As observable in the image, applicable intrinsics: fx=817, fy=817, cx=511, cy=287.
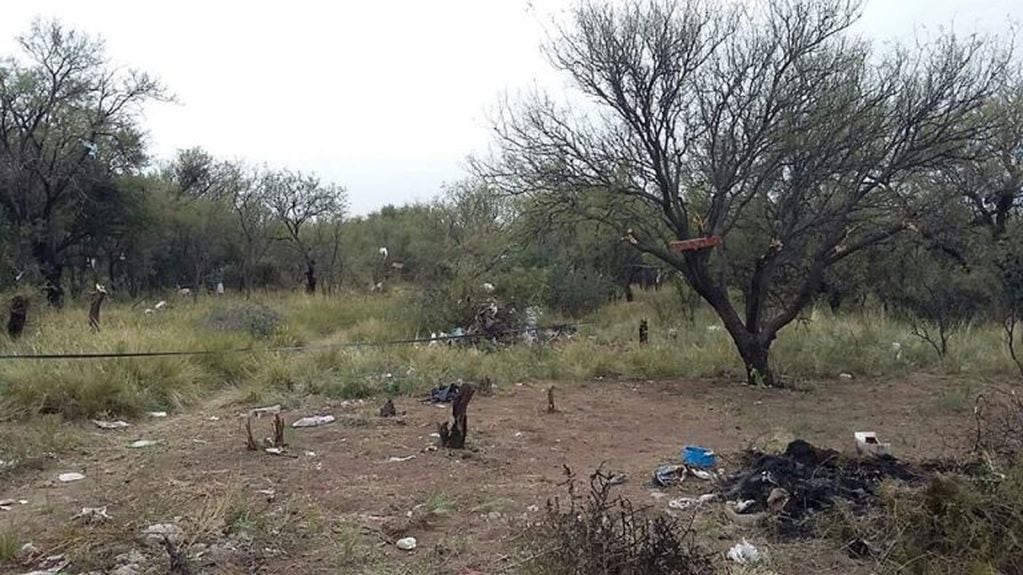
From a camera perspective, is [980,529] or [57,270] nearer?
[980,529]

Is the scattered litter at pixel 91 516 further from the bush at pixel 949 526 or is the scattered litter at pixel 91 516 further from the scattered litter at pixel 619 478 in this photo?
the bush at pixel 949 526

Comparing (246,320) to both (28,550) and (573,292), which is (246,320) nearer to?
(573,292)

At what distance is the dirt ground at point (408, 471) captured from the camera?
12.2 ft

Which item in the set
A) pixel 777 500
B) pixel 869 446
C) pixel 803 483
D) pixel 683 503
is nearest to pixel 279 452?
pixel 683 503

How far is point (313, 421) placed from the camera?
6.86 metres

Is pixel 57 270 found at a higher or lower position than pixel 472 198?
lower

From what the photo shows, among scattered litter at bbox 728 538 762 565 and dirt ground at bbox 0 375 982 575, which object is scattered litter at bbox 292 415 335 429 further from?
scattered litter at bbox 728 538 762 565

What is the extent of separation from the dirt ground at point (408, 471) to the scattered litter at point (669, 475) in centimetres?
8

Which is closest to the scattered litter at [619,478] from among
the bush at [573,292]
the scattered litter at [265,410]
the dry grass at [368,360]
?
the scattered litter at [265,410]

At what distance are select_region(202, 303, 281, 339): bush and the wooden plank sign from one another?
5963 mm

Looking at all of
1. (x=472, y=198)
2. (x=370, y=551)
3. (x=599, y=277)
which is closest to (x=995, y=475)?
(x=370, y=551)

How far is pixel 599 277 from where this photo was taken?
16219 millimetres

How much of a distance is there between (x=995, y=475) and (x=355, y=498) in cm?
324

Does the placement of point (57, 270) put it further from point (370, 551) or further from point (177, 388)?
point (370, 551)
